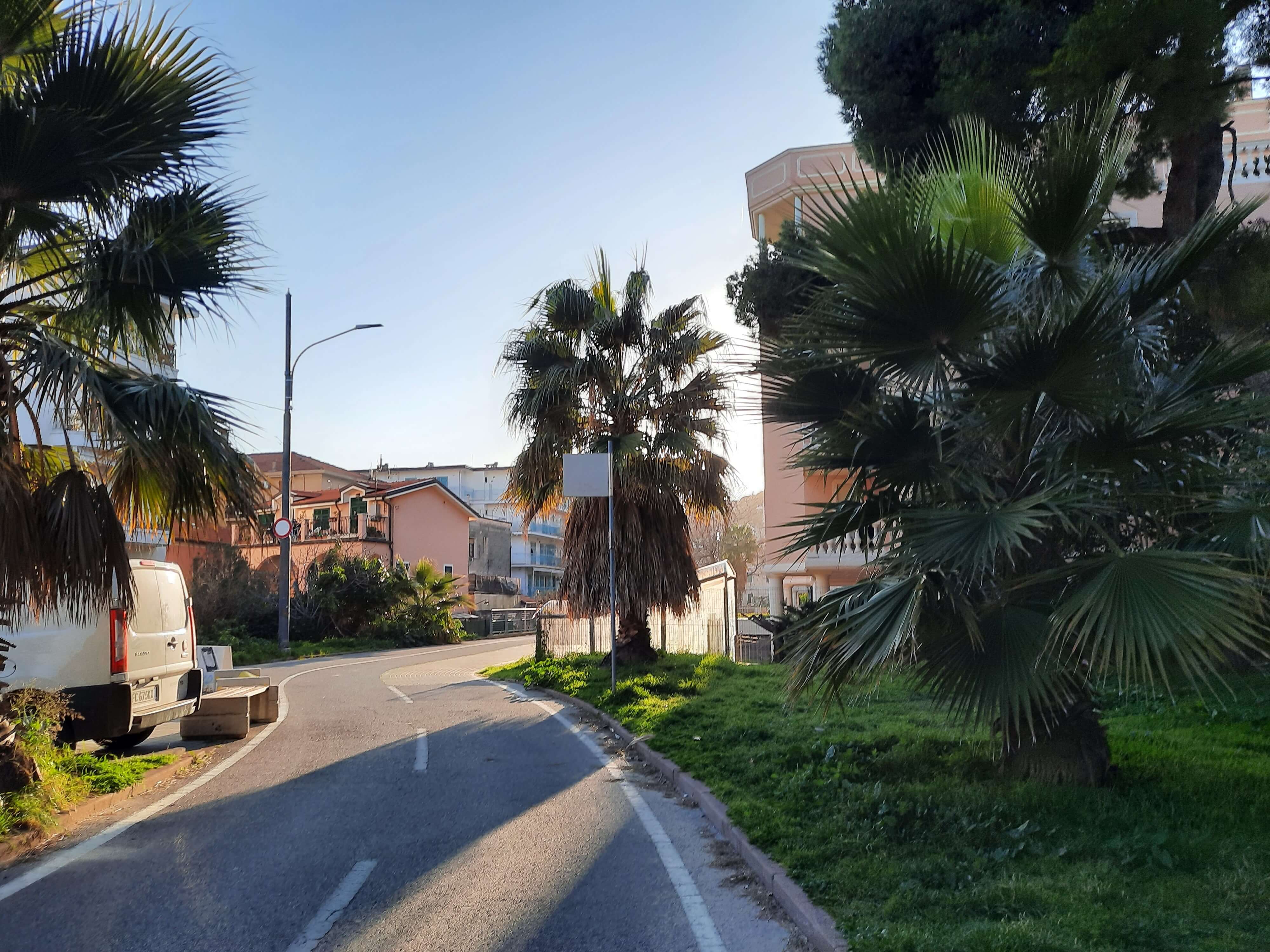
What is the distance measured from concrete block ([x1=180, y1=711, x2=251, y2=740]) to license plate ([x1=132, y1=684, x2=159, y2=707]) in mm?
1955

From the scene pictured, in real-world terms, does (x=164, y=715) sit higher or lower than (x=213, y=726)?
higher

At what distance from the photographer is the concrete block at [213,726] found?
12.3 meters

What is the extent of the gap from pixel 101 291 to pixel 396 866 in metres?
4.72

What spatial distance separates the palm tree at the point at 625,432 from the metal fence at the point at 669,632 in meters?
2.89

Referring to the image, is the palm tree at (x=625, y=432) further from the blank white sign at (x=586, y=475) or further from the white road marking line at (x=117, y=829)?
the white road marking line at (x=117, y=829)

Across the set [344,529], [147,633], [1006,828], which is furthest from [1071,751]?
[344,529]

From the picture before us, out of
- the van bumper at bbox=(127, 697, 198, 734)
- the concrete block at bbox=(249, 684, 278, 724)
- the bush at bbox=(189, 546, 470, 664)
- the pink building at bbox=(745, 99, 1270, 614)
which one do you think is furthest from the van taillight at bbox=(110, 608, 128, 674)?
the bush at bbox=(189, 546, 470, 664)

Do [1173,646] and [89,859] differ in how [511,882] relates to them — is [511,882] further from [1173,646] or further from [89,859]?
[1173,646]

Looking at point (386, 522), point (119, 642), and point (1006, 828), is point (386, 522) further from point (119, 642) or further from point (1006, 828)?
point (1006, 828)

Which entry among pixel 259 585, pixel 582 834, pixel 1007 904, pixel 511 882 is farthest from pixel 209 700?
pixel 259 585

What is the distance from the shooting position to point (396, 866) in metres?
6.56

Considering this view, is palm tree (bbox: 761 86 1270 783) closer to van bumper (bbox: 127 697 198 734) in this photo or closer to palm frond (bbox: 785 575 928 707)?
palm frond (bbox: 785 575 928 707)

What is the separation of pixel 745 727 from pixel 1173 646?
20.5ft

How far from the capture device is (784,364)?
7.41m
